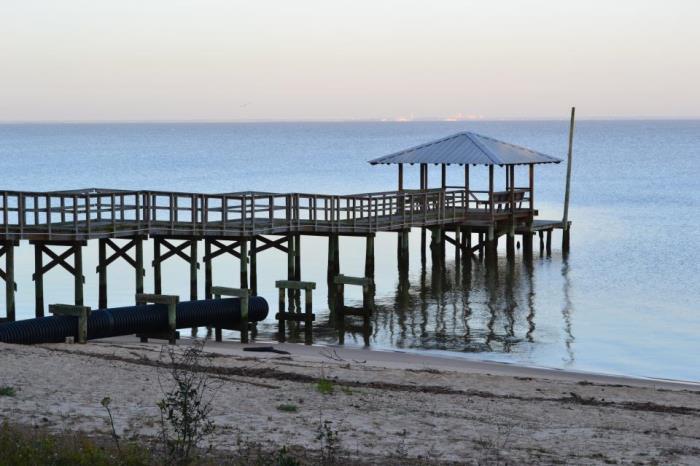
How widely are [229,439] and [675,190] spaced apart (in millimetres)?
82828

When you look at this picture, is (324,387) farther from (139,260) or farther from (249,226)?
(249,226)

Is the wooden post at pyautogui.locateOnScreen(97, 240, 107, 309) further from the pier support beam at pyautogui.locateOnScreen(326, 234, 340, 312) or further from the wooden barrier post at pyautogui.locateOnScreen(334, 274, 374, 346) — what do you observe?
the pier support beam at pyautogui.locateOnScreen(326, 234, 340, 312)

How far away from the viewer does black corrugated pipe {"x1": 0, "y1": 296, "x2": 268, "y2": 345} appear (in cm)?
2367

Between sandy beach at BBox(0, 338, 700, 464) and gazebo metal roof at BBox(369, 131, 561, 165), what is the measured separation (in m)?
18.8

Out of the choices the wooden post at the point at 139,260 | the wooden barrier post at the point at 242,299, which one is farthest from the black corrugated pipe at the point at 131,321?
the wooden post at the point at 139,260

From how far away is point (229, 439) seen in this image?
14586mm

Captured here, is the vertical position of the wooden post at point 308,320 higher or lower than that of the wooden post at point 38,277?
lower

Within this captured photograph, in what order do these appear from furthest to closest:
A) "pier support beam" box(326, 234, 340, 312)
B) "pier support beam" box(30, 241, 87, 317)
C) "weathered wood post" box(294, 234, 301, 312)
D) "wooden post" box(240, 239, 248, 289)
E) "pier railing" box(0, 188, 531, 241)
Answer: "pier support beam" box(326, 234, 340, 312) < "weathered wood post" box(294, 234, 301, 312) < "wooden post" box(240, 239, 248, 289) < "pier support beam" box(30, 241, 87, 317) < "pier railing" box(0, 188, 531, 241)

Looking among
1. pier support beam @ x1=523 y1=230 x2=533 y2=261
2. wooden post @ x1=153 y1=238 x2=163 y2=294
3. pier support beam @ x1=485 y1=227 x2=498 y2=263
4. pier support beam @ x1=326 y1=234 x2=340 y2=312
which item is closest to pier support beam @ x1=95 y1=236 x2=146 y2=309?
wooden post @ x1=153 y1=238 x2=163 y2=294

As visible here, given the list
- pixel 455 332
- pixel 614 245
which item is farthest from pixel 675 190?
pixel 455 332

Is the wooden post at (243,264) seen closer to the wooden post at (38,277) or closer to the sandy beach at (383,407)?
the wooden post at (38,277)

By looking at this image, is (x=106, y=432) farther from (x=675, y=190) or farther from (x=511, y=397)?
(x=675, y=190)

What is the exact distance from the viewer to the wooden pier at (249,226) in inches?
1078

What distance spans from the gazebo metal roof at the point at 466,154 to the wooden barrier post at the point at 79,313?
19.7 metres
